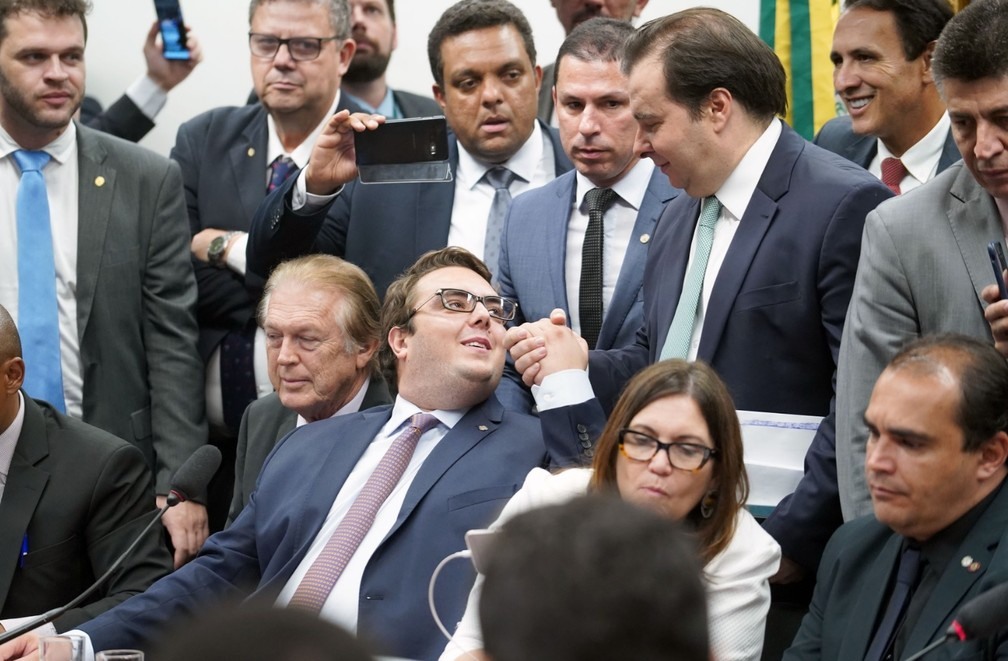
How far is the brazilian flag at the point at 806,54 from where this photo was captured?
511 cm

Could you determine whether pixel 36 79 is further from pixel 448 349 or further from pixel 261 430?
pixel 448 349

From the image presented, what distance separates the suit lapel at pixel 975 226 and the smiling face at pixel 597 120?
1.09m

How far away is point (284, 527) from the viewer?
358 centimetres

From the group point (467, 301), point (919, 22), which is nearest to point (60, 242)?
point (467, 301)

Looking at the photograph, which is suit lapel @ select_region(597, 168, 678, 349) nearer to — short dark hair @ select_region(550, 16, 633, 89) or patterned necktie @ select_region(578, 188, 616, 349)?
patterned necktie @ select_region(578, 188, 616, 349)

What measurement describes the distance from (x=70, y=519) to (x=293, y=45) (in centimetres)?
161

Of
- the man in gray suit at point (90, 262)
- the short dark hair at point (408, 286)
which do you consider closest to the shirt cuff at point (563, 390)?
the short dark hair at point (408, 286)

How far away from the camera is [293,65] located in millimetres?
4695

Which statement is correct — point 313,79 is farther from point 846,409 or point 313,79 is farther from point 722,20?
point 846,409

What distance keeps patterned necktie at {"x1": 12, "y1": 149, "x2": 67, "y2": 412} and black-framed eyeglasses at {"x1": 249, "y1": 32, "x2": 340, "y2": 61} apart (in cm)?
75

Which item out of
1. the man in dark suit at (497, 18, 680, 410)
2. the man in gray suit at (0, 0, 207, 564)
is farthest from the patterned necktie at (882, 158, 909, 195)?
the man in gray suit at (0, 0, 207, 564)

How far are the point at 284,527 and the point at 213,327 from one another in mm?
1306

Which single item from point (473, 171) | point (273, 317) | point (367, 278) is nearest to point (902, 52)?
A: point (473, 171)

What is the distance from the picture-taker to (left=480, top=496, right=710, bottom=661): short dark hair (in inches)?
52.1
